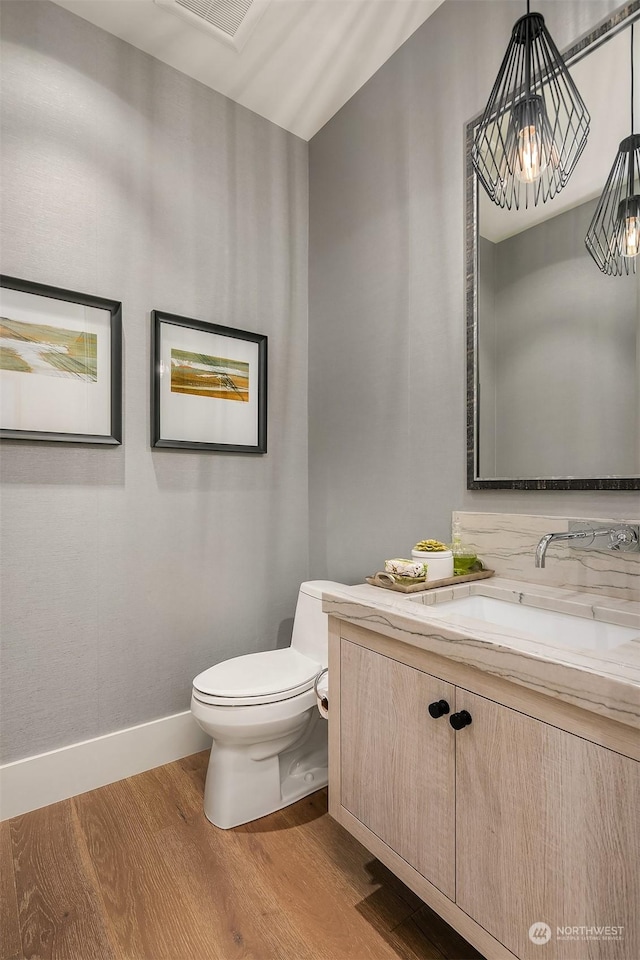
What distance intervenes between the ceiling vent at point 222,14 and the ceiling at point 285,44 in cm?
3

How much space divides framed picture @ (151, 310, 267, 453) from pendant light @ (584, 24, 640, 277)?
139cm

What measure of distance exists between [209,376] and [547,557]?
4.84 ft

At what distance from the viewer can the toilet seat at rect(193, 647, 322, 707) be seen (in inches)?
62.4

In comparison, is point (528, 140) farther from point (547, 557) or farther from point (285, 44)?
point (285, 44)

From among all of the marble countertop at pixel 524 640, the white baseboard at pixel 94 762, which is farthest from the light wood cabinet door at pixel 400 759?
the white baseboard at pixel 94 762

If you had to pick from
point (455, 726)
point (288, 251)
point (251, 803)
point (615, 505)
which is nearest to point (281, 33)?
point (288, 251)

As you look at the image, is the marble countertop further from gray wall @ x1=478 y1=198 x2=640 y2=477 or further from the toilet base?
the toilet base

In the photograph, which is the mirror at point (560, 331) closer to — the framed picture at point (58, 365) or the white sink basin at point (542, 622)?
the white sink basin at point (542, 622)

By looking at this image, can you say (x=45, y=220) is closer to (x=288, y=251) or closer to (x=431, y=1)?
(x=288, y=251)

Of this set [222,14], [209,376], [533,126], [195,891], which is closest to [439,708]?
[195,891]

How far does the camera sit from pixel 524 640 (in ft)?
3.08

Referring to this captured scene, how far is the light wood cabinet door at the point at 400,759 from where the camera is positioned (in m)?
1.06

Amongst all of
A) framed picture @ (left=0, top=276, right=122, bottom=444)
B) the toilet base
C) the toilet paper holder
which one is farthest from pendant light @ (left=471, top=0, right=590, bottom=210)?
the toilet base

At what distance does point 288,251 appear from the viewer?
244 centimetres
